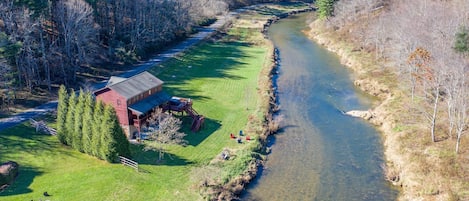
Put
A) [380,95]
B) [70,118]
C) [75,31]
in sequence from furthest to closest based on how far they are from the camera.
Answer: [380,95] → [75,31] → [70,118]

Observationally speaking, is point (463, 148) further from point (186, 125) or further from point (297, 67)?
point (297, 67)

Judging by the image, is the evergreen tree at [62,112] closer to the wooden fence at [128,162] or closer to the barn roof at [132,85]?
the barn roof at [132,85]

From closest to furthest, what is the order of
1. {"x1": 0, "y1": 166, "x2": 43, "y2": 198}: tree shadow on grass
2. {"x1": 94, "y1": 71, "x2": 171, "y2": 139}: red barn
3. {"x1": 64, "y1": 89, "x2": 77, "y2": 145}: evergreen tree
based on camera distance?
{"x1": 0, "y1": 166, "x2": 43, "y2": 198}: tree shadow on grass → {"x1": 64, "y1": 89, "x2": 77, "y2": 145}: evergreen tree → {"x1": 94, "y1": 71, "x2": 171, "y2": 139}: red barn

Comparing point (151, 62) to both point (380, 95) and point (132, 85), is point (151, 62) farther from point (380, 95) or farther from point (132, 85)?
point (380, 95)

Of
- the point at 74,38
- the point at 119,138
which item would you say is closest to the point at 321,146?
the point at 119,138

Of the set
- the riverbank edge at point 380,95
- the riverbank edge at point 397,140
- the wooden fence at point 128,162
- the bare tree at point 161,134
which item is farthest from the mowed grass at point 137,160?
the riverbank edge at point 397,140

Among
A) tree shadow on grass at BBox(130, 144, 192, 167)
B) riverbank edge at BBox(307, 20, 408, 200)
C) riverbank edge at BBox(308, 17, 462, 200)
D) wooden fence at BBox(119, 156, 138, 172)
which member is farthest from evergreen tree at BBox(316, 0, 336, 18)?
wooden fence at BBox(119, 156, 138, 172)

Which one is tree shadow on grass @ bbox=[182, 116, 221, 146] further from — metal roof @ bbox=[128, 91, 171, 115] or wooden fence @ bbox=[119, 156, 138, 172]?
wooden fence @ bbox=[119, 156, 138, 172]
